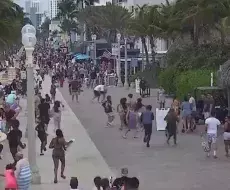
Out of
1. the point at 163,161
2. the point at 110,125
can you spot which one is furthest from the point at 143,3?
the point at 163,161

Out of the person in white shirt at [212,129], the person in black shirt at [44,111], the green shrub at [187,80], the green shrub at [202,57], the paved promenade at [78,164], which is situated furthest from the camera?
the green shrub at [202,57]

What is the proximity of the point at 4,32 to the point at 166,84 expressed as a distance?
9.27 meters

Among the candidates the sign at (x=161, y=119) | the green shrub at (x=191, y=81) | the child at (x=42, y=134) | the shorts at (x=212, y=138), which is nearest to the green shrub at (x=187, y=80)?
the green shrub at (x=191, y=81)

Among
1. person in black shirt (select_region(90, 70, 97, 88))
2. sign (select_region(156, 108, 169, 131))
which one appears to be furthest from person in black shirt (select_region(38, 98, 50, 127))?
person in black shirt (select_region(90, 70, 97, 88))

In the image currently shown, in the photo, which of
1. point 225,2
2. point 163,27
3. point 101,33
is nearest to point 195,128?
point 225,2

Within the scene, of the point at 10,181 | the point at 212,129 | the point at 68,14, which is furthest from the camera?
the point at 68,14

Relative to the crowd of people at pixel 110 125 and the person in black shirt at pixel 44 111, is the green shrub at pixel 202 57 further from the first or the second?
the person in black shirt at pixel 44 111

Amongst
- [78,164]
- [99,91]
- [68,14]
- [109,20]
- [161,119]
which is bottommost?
[78,164]

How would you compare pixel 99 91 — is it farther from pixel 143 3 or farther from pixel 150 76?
pixel 143 3

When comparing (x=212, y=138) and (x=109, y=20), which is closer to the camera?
(x=212, y=138)

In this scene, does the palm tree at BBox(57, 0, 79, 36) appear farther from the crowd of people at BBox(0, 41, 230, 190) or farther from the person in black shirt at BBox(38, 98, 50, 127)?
the person in black shirt at BBox(38, 98, 50, 127)

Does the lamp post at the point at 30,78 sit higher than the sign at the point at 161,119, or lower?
higher

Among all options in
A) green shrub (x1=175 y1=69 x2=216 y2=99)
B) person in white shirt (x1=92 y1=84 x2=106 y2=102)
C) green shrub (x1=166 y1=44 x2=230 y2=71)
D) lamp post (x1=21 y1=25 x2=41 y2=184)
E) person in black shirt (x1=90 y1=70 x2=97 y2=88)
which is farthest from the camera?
person in black shirt (x1=90 y1=70 x2=97 y2=88)

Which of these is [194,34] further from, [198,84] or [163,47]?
[163,47]
